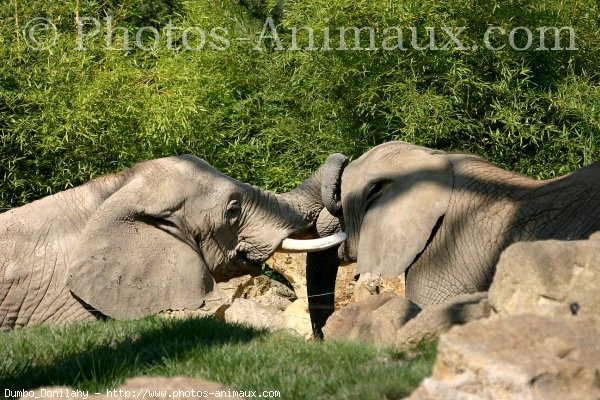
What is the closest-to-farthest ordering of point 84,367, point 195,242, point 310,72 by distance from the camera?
1. point 84,367
2. point 195,242
3. point 310,72

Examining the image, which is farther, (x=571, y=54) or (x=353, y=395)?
(x=571, y=54)

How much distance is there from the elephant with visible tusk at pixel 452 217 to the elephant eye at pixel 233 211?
1.02 metres

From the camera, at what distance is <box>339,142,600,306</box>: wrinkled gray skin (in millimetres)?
7410

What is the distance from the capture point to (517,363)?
3605 millimetres

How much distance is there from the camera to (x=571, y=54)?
37.1 ft

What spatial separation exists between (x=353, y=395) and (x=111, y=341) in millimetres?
1931

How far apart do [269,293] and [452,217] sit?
414cm

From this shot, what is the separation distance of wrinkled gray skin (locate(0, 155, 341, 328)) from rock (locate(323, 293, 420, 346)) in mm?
1868

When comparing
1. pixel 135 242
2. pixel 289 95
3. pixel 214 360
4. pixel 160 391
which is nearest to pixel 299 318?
pixel 135 242

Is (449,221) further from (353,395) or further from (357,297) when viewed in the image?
(353,395)

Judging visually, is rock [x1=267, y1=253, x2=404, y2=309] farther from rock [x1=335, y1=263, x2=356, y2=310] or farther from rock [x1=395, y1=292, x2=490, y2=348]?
rock [x1=395, y1=292, x2=490, y2=348]

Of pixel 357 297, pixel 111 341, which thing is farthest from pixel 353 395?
pixel 357 297

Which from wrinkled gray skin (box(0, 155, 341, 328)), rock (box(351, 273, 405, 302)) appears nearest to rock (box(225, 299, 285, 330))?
wrinkled gray skin (box(0, 155, 341, 328))

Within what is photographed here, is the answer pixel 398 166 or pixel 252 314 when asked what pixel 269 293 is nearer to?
pixel 252 314
